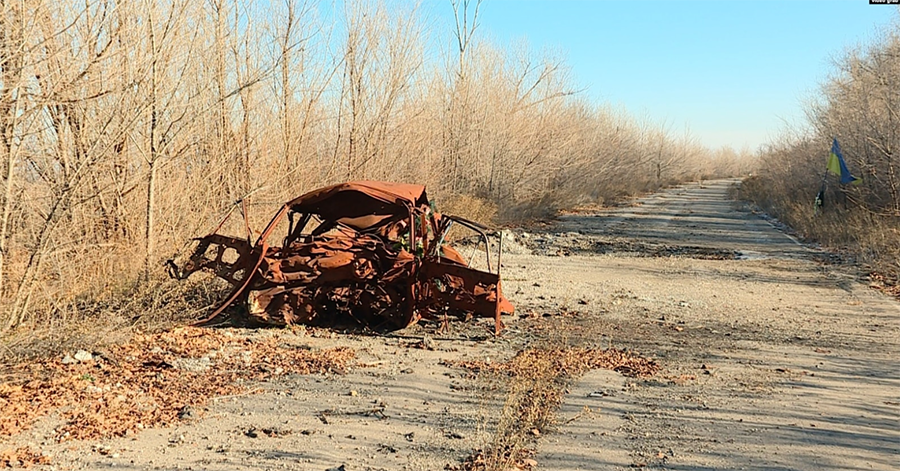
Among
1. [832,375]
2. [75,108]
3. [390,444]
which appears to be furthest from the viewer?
[75,108]

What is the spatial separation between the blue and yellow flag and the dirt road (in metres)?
13.2

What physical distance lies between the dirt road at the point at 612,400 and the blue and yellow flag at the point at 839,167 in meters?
13.2

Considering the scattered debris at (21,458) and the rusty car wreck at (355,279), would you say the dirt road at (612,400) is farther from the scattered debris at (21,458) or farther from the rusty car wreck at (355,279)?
the rusty car wreck at (355,279)

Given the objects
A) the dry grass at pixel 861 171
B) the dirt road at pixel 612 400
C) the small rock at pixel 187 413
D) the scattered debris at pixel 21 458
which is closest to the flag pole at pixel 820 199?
the dry grass at pixel 861 171

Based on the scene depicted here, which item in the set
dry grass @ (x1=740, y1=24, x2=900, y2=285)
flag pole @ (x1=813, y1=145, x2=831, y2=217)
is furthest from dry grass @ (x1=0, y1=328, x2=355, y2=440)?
flag pole @ (x1=813, y1=145, x2=831, y2=217)

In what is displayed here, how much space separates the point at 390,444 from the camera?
489 cm

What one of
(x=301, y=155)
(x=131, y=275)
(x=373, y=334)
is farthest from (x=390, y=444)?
(x=301, y=155)

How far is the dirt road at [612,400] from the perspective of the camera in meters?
4.71

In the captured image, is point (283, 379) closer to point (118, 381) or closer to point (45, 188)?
point (118, 381)

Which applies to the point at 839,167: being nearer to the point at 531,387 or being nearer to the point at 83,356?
the point at 531,387

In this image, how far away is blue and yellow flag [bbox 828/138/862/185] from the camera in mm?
23344

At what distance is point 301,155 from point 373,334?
802 centimetres

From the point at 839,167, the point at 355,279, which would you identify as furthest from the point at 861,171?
the point at 355,279

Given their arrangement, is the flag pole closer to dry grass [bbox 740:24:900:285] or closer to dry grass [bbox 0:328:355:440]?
dry grass [bbox 740:24:900:285]
